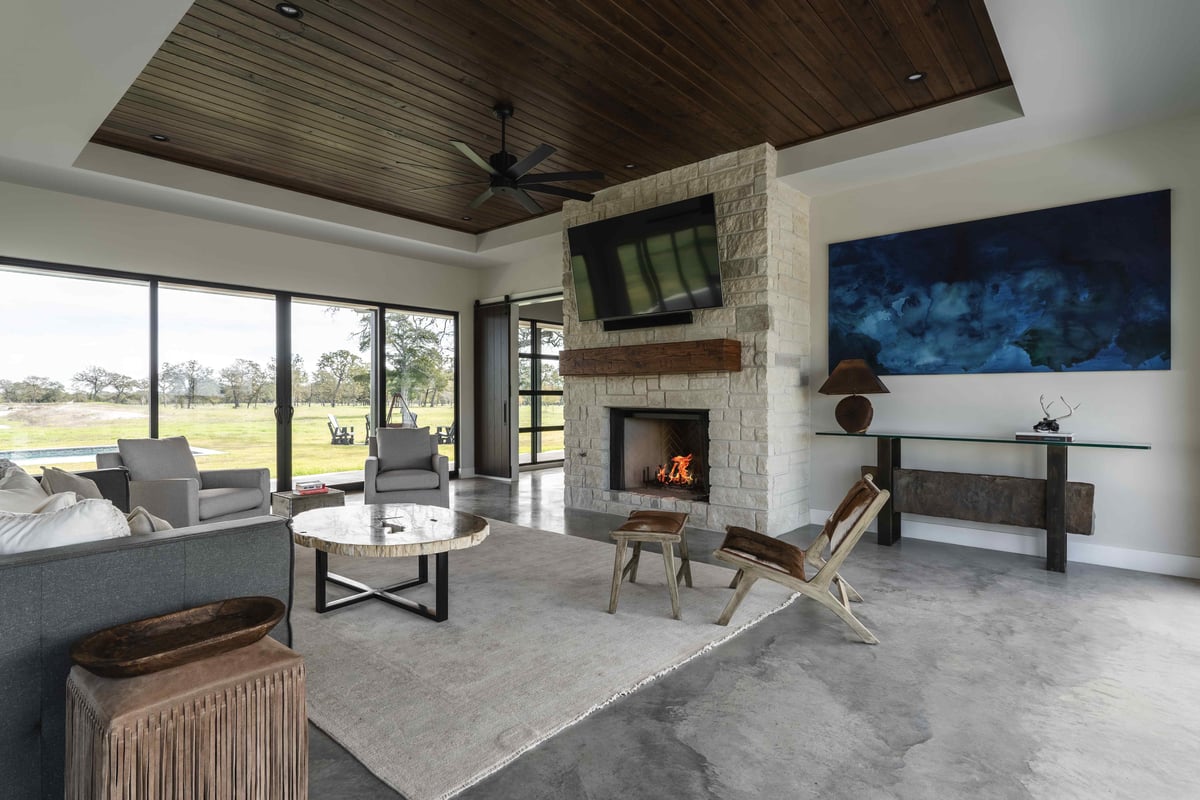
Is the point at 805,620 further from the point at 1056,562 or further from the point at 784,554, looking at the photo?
the point at 1056,562

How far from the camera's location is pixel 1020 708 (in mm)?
2223

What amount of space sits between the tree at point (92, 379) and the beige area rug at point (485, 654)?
2.92 metres

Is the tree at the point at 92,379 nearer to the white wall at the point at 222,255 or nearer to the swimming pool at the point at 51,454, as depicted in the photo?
the swimming pool at the point at 51,454

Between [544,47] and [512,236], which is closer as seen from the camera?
[544,47]

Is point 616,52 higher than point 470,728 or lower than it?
higher

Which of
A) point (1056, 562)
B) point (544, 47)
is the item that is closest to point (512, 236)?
point (544, 47)

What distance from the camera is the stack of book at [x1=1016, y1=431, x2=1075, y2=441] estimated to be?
385 cm

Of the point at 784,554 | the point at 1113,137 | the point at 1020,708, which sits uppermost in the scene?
the point at 1113,137

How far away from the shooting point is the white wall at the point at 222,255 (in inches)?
197

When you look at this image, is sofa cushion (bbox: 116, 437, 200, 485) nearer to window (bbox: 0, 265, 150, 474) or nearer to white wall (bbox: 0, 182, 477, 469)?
window (bbox: 0, 265, 150, 474)

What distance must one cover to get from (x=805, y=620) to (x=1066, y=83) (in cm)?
320

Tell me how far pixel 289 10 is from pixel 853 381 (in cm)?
417

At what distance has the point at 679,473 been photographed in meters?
5.74

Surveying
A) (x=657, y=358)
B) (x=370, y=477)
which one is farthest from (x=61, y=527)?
(x=657, y=358)
